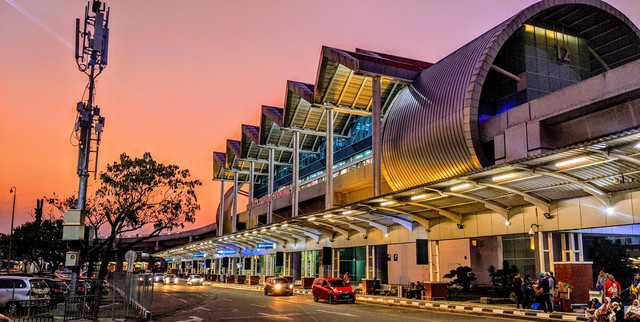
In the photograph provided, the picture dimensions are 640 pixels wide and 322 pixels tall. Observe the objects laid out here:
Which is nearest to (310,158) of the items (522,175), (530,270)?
(530,270)

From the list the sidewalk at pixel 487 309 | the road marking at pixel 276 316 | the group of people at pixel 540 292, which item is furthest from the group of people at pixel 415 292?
the road marking at pixel 276 316

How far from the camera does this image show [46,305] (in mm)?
17938

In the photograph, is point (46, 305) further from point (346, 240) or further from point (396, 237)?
point (346, 240)

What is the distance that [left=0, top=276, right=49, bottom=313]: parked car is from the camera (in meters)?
22.2

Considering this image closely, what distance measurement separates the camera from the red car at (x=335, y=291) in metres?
30.5

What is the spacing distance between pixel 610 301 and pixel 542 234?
9.71 meters

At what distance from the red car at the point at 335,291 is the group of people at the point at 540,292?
31.6 feet

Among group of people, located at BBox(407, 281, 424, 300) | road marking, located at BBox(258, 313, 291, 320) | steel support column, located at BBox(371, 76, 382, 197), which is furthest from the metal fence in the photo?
steel support column, located at BBox(371, 76, 382, 197)

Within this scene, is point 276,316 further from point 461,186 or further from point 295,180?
point 295,180

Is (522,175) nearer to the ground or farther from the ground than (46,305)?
farther from the ground

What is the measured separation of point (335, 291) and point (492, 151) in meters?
12.4

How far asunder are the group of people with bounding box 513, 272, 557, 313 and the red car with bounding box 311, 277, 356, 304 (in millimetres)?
9639

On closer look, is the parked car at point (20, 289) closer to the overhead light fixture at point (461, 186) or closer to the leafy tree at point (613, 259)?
the overhead light fixture at point (461, 186)

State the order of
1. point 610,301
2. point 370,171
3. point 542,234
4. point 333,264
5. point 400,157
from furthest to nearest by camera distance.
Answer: point 333,264, point 370,171, point 400,157, point 542,234, point 610,301
